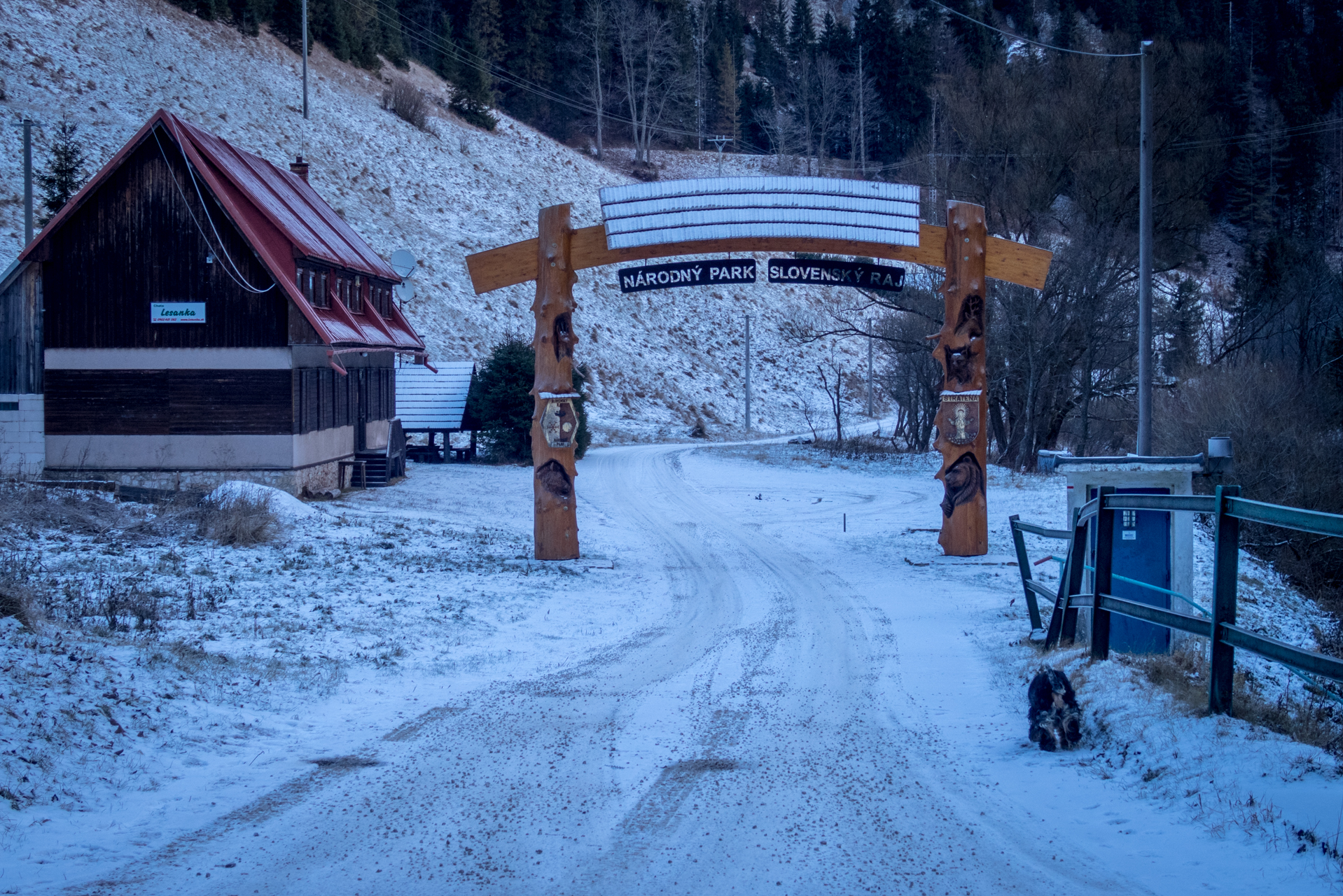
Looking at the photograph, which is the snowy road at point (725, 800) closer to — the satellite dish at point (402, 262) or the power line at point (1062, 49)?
the power line at point (1062, 49)

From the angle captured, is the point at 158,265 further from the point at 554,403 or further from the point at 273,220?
the point at 554,403

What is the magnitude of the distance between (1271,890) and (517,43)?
8564 cm

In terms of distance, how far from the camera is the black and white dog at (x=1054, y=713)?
6133 mm

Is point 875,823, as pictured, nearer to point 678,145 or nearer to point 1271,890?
point 1271,890

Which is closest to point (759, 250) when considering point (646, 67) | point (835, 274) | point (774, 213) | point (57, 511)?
point (774, 213)

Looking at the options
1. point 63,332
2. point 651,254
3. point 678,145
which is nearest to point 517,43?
point 678,145

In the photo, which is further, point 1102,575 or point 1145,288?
point 1145,288

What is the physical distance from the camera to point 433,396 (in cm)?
3638

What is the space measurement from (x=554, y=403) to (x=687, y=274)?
295 centimetres

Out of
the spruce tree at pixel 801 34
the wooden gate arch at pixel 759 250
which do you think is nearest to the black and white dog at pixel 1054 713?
the wooden gate arch at pixel 759 250

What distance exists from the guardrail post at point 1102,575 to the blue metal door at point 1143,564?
1352 millimetres

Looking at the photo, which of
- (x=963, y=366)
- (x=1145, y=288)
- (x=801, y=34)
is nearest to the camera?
(x=963, y=366)

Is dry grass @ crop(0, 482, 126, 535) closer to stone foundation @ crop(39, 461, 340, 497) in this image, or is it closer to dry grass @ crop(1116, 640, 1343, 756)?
stone foundation @ crop(39, 461, 340, 497)

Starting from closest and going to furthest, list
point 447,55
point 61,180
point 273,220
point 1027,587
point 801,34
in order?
point 1027,587 → point 273,220 → point 61,180 → point 447,55 → point 801,34
